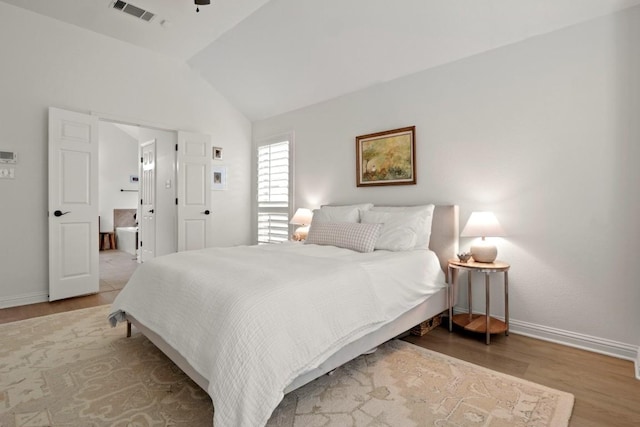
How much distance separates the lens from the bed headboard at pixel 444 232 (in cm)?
304

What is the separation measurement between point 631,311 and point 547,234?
28.3 inches

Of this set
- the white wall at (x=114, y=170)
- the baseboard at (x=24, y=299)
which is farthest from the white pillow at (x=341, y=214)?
the white wall at (x=114, y=170)

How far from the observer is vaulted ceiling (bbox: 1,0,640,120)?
2678 mm

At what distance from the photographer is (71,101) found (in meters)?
3.85

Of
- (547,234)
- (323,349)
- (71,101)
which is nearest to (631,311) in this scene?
(547,234)

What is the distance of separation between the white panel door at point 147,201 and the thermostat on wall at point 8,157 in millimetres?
1920

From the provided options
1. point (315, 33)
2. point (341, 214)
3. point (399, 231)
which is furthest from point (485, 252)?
point (315, 33)

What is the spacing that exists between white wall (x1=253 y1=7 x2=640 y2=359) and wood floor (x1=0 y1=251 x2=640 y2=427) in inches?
8.4

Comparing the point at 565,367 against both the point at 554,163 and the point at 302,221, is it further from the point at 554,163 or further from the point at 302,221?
the point at 302,221

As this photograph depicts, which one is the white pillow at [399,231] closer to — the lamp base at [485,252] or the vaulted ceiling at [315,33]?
the lamp base at [485,252]

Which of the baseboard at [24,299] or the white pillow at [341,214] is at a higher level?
the white pillow at [341,214]

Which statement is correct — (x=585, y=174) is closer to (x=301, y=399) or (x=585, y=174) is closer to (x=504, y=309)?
(x=504, y=309)

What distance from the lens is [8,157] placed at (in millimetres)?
3469

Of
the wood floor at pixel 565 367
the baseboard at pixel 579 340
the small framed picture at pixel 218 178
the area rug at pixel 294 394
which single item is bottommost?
the wood floor at pixel 565 367
